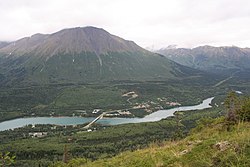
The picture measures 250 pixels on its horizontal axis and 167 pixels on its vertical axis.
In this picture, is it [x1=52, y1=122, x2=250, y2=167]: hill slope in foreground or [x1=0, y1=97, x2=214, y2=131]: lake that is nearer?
[x1=52, y1=122, x2=250, y2=167]: hill slope in foreground

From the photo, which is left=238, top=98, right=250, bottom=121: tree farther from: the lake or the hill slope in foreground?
the lake

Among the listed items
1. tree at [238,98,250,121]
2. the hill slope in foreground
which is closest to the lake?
tree at [238,98,250,121]

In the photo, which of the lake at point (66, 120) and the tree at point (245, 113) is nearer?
the tree at point (245, 113)

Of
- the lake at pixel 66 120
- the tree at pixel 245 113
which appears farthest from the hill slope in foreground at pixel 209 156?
the lake at pixel 66 120

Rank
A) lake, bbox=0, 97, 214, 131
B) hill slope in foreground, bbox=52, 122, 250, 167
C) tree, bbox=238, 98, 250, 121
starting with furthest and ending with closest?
Answer: lake, bbox=0, 97, 214, 131 → tree, bbox=238, 98, 250, 121 → hill slope in foreground, bbox=52, 122, 250, 167

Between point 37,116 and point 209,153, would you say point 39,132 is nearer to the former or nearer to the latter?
point 37,116

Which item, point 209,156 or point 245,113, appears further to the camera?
point 245,113

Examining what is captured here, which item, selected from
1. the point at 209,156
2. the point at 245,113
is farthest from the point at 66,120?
the point at 209,156

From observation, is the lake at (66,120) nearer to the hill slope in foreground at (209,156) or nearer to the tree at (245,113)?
the tree at (245,113)

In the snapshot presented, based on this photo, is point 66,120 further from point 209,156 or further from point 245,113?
point 209,156

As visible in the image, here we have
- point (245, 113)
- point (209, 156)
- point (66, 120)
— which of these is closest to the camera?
point (209, 156)

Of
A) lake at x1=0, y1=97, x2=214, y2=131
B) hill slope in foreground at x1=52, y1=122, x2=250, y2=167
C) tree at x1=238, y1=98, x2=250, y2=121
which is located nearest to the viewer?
hill slope in foreground at x1=52, y1=122, x2=250, y2=167
